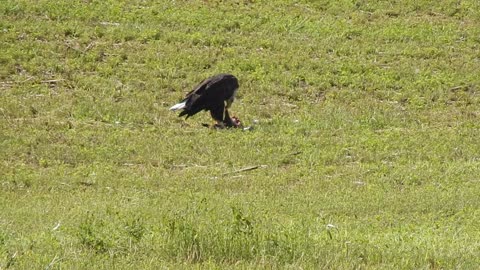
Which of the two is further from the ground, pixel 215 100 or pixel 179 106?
pixel 215 100

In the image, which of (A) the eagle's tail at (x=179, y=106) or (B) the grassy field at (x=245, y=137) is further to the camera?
(A) the eagle's tail at (x=179, y=106)

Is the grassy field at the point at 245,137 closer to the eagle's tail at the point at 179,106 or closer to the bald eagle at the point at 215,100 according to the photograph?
the eagle's tail at the point at 179,106

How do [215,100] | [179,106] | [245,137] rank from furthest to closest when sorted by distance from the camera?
[179,106] < [215,100] < [245,137]

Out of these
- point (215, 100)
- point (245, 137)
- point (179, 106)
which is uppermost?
point (215, 100)

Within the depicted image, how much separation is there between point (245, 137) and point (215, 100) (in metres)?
1.05

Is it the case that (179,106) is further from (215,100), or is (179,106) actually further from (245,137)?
(245,137)

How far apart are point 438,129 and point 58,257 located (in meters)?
10.1

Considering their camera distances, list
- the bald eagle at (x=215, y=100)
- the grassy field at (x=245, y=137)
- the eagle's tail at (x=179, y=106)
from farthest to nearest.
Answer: the eagle's tail at (x=179, y=106) < the bald eagle at (x=215, y=100) < the grassy field at (x=245, y=137)

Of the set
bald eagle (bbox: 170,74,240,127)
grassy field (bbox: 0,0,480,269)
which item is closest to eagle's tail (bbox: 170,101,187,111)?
bald eagle (bbox: 170,74,240,127)

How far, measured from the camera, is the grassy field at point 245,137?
7648 millimetres

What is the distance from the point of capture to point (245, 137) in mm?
14766

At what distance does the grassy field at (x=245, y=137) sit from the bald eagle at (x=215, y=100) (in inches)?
13.5

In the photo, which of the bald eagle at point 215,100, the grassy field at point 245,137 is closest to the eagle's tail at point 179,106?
the bald eagle at point 215,100

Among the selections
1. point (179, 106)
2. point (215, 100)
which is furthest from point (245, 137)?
point (179, 106)
